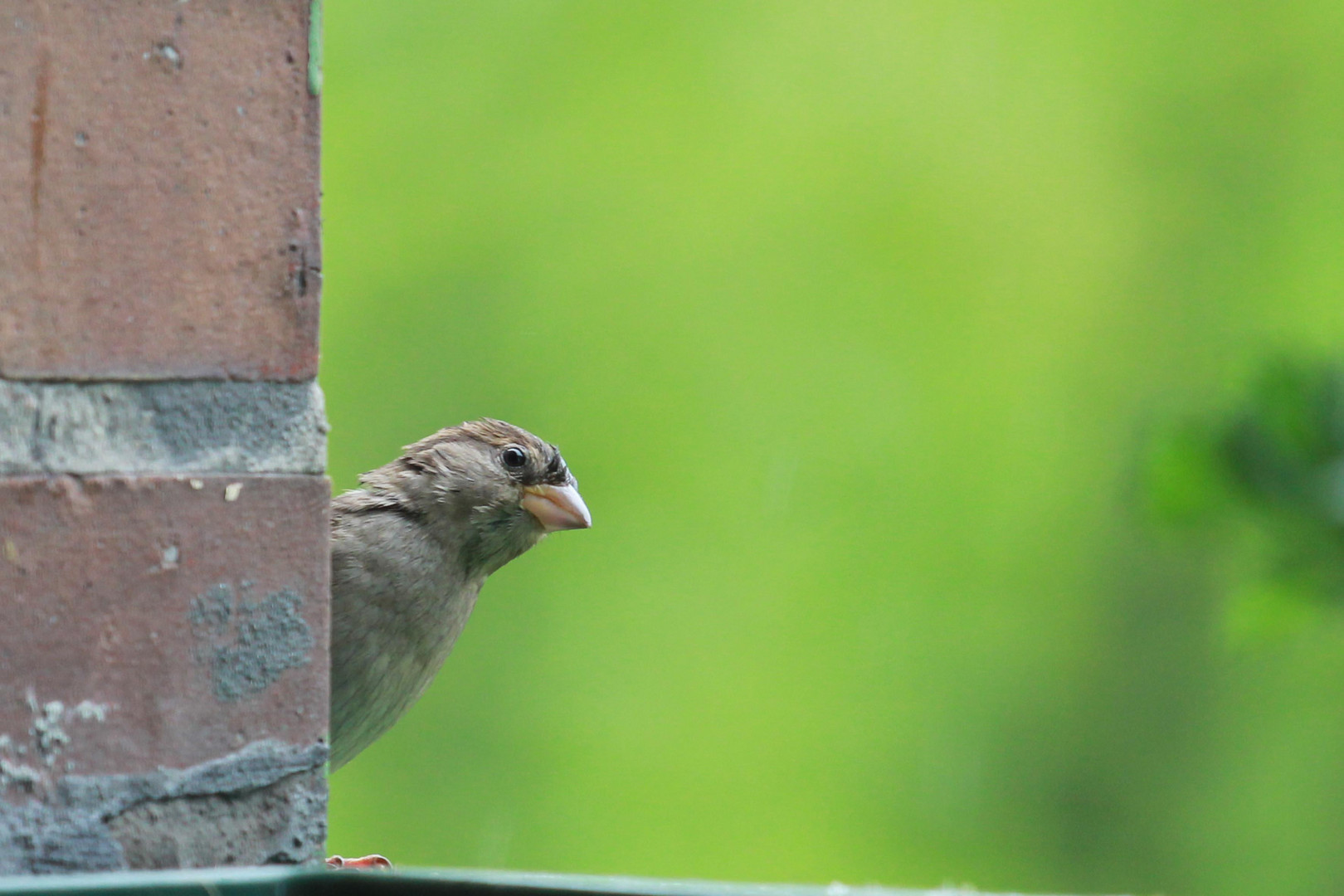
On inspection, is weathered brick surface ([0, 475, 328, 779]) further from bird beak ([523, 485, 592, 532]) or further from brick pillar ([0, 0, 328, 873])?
bird beak ([523, 485, 592, 532])

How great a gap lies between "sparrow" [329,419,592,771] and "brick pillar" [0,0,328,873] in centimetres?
72

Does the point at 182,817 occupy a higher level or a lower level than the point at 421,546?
lower

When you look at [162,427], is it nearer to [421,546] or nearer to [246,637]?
[246,637]

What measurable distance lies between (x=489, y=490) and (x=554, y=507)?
101mm

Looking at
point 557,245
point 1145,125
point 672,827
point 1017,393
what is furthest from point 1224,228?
point 672,827

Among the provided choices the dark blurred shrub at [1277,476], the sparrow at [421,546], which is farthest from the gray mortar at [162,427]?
the dark blurred shrub at [1277,476]

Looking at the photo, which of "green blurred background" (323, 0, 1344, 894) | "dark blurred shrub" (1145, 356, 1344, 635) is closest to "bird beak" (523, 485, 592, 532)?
"dark blurred shrub" (1145, 356, 1344, 635)

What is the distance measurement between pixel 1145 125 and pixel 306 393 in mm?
11614

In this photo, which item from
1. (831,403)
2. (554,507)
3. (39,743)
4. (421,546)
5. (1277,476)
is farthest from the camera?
(831,403)

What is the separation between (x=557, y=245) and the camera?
11.4 meters

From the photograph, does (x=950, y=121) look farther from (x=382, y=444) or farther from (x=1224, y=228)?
(x=382, y=444)

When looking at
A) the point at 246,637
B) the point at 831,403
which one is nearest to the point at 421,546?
the point at 246,637

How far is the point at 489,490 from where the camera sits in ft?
7.29

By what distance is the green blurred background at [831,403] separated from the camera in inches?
422
